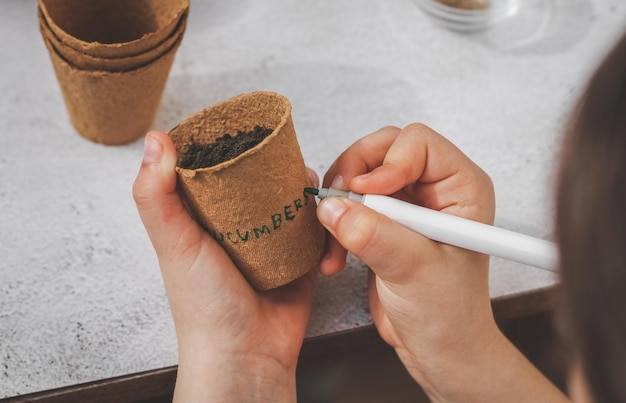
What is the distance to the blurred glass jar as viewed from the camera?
32.0 inches

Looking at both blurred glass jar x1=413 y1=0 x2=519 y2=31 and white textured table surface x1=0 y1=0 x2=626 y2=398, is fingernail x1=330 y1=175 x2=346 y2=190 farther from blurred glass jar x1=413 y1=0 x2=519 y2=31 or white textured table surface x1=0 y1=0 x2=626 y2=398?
blurred glass jar x1=413 y1=0 x2=519 y2=31

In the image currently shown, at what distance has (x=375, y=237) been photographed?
0.47m

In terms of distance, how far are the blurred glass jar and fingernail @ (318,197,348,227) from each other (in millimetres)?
425

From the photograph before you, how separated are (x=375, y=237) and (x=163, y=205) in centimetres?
16

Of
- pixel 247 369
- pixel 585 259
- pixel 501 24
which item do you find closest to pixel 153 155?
pixel 247 369

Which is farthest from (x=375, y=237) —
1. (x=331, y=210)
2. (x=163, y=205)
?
(x=163, y=205)

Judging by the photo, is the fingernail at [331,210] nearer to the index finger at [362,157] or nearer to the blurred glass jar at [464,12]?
the index finger at [362,157]

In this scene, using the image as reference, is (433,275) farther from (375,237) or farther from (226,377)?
(226,377)

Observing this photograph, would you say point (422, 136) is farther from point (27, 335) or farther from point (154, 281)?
point (27, 335)

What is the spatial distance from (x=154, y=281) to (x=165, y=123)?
191 millimetres

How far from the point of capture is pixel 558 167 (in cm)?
36

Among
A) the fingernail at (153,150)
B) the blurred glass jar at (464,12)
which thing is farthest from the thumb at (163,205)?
the blurred glass jar at (464,12)

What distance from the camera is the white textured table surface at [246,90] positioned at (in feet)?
1.91

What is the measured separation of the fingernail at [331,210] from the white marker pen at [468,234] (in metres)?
0.02
